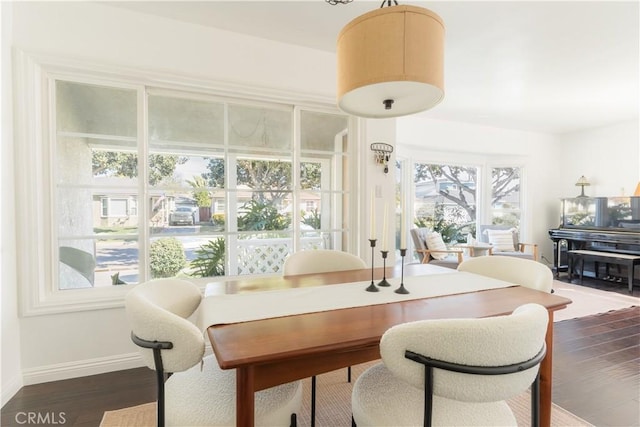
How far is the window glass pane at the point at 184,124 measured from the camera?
2398 mm

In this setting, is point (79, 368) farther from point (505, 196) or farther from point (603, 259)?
point (505, 196)

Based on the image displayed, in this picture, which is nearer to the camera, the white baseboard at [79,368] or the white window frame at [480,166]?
the white baseboard at [79,368]

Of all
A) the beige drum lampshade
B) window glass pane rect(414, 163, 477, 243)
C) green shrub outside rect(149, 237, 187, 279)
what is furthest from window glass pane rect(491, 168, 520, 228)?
green shrub outside rect(149, 237, 187, 279)

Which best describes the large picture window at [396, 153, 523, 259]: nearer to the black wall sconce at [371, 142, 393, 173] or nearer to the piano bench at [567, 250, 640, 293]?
the piano bench at [567, 250, 640, 293]

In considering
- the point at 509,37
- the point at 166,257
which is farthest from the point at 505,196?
the point at 166,257

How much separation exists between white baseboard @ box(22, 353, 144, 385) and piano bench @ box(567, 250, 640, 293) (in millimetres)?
5726

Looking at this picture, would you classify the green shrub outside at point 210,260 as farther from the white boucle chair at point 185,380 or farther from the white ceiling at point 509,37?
the white ceiling at point 509,37

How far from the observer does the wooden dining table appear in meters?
0.89

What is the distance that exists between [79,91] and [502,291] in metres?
2.89

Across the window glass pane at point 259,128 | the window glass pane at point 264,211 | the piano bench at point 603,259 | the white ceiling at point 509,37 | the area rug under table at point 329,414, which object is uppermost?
the white ceiling at point 509,37

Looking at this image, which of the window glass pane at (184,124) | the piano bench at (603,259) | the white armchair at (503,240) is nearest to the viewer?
the window glass pane at (184,124)

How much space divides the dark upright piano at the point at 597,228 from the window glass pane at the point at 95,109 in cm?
606

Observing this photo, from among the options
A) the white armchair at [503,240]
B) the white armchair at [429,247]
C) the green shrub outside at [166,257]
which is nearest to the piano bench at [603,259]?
the white armchair at [503,240]

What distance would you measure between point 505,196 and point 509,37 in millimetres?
4027
